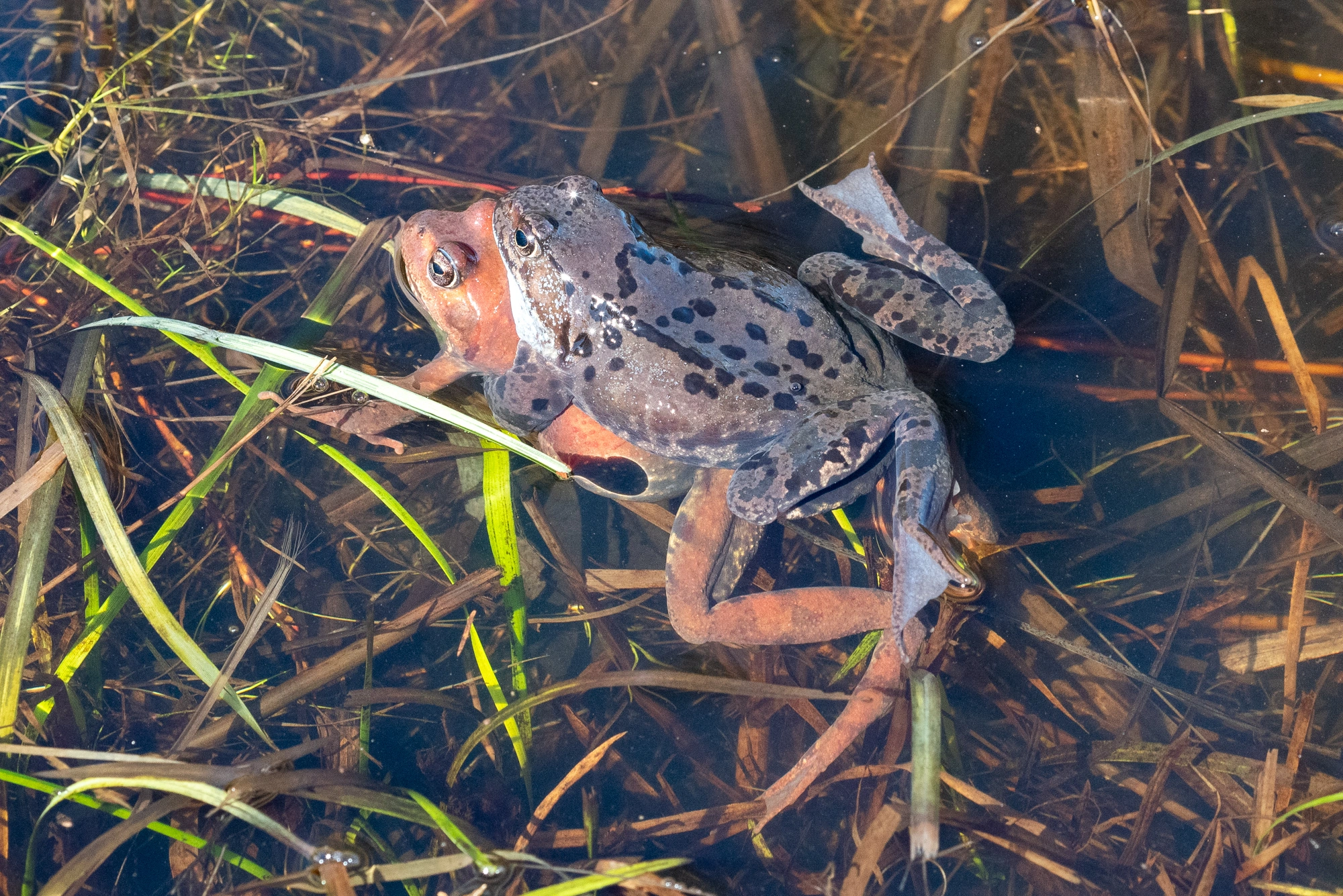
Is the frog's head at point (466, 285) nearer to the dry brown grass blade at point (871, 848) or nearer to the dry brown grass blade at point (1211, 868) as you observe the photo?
the dry brown grass blade at point (871, 848)

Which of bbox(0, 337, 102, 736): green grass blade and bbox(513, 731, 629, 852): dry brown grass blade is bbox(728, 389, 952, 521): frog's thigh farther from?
bbox(0, 337, 102, 736): green grass blade

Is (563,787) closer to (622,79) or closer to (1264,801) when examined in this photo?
(1264,801)

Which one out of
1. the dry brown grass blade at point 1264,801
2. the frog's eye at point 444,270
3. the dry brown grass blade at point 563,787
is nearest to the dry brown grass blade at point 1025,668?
the dry brown grass blade at point 1264,801

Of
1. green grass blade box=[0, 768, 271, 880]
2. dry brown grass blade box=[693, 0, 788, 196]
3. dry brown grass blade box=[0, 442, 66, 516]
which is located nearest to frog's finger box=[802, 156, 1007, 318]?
Result: dry brown grass blade box=[693, 0, 788, 196]

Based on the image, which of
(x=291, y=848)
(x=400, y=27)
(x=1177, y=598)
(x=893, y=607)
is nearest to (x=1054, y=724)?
(x=1177, y=598)

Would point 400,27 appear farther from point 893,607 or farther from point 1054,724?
point 1054,724

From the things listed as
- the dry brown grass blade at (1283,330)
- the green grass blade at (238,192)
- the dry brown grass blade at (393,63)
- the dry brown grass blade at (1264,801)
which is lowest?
the dry brown grass blade at (1264,801)
